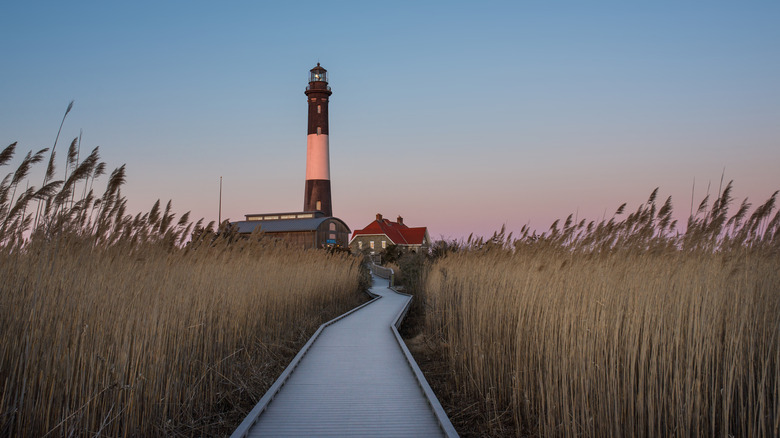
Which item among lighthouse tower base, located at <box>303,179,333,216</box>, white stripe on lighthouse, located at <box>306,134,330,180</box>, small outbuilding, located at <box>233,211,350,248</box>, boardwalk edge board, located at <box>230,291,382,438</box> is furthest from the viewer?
lighthouse tower base, located at <box>303,179,333,216</box>

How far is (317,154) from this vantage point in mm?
34781

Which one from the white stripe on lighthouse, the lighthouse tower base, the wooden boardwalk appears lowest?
the wooden boardwalk

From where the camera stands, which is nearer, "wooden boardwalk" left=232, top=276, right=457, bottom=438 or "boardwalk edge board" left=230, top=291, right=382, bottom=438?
"boardwalk edge board" left=230, top=291, right=382, bottom=438

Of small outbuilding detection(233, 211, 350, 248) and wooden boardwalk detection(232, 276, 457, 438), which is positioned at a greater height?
small outbuilding detection(233, 211, 350, 248)

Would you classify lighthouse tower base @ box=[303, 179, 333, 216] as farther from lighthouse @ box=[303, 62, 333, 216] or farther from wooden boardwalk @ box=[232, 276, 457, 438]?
wooden boardwalk @ box=[232, 276, 457, 438]

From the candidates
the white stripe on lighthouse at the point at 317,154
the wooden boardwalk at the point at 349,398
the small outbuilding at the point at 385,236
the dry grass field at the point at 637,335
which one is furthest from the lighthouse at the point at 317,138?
the dry grass field at the point at 637,335

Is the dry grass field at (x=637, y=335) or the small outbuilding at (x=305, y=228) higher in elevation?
the small outbuilding at (x=305, y=228)

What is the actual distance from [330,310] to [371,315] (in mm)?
1183

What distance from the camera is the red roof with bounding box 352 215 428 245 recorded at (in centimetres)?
4506

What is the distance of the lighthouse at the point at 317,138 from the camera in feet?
115

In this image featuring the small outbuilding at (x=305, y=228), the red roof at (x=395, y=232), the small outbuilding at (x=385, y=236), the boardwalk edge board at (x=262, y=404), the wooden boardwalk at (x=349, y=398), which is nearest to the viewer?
the boardwalk edge board at (x=262, y=404)

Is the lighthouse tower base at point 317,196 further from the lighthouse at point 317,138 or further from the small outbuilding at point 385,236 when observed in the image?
the small outbuilding at point 385,236

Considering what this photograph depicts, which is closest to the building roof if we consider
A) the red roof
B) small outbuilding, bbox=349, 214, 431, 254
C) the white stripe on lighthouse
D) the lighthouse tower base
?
the lighthouse tower base

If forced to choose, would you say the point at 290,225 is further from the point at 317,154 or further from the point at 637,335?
the point at 637,335
